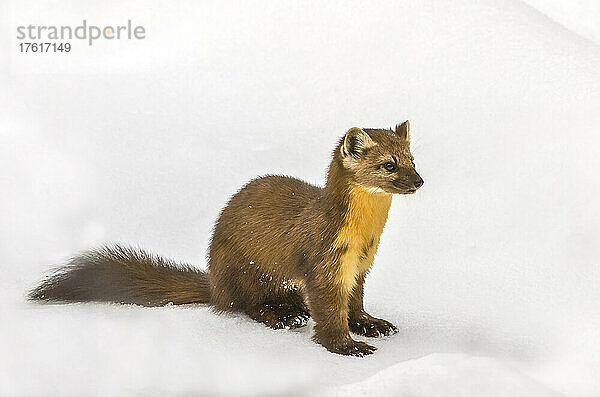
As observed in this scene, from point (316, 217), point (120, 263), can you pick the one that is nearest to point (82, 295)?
point (120, 263)

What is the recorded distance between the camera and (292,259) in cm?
206

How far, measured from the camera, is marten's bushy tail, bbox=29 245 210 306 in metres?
2.26

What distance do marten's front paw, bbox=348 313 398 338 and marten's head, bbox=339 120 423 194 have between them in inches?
12.7

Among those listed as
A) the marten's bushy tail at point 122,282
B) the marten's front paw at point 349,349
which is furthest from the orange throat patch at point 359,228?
the marten's bushy tail at point 122,282

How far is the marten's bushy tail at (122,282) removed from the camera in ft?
7.42

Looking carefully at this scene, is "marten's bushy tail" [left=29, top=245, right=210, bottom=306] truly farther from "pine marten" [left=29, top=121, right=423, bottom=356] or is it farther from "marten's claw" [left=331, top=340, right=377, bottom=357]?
"marten's claw" [left=331, top=340, right=377, bottom=357]

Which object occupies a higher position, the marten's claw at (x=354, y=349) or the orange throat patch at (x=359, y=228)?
the orange throat patch at (x=359, y=228)

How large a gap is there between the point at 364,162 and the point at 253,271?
1.18 ft

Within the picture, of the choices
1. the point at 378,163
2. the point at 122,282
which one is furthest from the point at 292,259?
the point at 122,282

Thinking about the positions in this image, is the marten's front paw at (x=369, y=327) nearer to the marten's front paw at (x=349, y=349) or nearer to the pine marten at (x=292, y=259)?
the pine marten at (x=292, y=259)

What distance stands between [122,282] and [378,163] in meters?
0.68

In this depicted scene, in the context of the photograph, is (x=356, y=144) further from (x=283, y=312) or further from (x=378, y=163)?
(x=283, y=312)

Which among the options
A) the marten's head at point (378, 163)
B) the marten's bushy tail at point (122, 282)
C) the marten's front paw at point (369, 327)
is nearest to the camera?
the marten's head at point (378, 163)

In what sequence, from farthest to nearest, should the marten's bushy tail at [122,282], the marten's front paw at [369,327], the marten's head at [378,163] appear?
the marten's bushy tail at [122,282]
the marten's front paw at [369,327]
the marten's head at [378,163]
